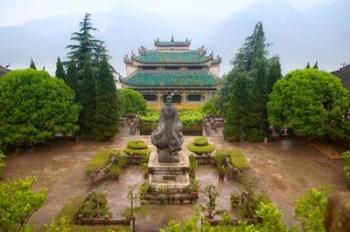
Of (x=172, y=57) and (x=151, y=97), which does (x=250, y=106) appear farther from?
(x=172, y=57)

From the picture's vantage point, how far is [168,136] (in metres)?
16.2

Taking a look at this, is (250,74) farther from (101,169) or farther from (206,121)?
(101,169)

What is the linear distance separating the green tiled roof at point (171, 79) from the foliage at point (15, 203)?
36.9 meters

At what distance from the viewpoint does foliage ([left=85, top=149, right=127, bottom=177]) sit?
1833cm

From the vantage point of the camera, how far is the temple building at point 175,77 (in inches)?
1829

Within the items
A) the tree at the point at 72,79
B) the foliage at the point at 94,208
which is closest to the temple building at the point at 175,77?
the tree at the point at 72,79

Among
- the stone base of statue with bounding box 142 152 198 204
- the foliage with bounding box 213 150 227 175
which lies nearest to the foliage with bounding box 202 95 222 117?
the foliage with bounding box 213 150 227 175

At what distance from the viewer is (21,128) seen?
22.0m

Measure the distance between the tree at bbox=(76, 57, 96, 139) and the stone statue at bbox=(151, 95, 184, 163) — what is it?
1178cm

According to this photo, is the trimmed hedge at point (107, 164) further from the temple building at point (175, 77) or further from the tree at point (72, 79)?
the temple building at point (175, 77)

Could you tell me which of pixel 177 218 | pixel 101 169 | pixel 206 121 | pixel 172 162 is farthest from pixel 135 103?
pixel 177 218

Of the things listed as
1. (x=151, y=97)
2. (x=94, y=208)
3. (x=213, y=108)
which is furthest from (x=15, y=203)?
(x=151, y=97)

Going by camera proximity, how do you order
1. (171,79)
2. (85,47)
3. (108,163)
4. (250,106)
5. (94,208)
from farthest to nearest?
(171,79)
(85,47)
(250,106)
(108,163)
(94,208)

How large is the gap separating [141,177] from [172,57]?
3263 cm
